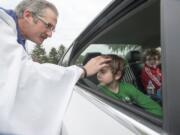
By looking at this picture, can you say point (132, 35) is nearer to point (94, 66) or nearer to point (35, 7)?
point (35, 7)

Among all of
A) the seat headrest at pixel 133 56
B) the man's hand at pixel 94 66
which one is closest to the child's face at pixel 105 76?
the seat headrest at pixel 133 56

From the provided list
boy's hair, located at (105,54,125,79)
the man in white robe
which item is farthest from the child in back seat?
the man in white robe

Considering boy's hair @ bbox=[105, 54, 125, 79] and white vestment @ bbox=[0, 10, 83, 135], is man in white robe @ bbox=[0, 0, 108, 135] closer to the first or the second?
white vestment @ bbox=[0, 10, 83, 135]

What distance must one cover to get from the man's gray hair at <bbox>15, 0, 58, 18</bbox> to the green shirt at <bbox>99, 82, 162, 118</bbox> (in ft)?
2.31

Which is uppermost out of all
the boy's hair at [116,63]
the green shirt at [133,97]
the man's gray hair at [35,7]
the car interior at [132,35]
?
the man's gray hair at [35,7]

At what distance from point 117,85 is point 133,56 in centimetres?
39

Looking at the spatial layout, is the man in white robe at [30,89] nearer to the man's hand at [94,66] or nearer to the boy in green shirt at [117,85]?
the man's hand at [94,66]

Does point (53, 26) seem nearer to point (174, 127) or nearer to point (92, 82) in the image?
point (92, 82)

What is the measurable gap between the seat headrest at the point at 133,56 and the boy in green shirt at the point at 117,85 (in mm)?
117

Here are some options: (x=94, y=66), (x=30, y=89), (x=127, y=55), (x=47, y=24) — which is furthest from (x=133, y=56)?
(x=30, y=89)

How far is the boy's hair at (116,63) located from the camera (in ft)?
8.93

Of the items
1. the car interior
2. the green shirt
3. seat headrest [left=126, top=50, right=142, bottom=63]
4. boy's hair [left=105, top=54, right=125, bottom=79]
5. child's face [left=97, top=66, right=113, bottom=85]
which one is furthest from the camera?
seat headrest [left=126, top=50, right=142, bottom=63]

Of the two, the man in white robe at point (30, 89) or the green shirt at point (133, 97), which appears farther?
the man in white robe at point (30, 89)

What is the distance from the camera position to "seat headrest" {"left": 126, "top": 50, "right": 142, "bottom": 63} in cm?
308
